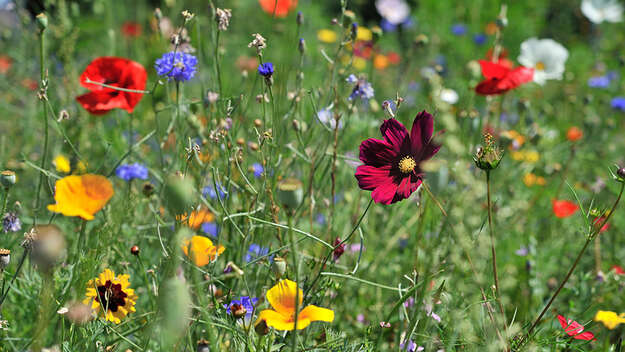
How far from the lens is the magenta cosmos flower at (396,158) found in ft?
2.75

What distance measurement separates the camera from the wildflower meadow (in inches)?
32.6

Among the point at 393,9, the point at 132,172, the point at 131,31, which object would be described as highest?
the point at 393,9

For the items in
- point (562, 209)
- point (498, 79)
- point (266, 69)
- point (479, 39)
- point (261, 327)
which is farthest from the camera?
point (479, 39)

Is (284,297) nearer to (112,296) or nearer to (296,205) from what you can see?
(296,205)

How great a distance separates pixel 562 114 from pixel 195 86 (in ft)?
5.54

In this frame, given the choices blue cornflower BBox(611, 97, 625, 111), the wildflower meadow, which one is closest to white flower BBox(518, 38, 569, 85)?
the wildflower meadow

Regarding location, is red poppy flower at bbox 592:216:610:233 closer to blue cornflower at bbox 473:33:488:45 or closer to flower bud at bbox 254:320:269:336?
flower bud at bbox 254:320:269:336

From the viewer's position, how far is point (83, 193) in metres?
0.91

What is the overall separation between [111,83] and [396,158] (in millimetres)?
695

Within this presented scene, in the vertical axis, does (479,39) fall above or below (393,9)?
below

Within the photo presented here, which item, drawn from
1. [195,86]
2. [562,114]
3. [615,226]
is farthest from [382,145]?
[562,114]

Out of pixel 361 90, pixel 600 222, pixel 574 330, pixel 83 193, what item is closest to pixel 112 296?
pixel 83 193

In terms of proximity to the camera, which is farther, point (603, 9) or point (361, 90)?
point (603, 9)

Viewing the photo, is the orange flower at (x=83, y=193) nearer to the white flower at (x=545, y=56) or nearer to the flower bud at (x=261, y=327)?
the flower bud at (x=261, y=327)
